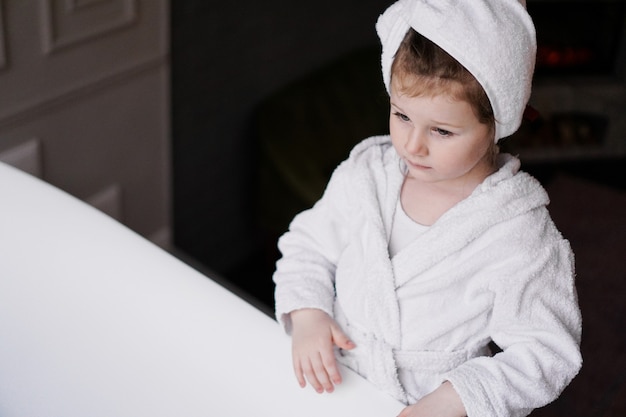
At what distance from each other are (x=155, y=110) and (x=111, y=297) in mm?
891

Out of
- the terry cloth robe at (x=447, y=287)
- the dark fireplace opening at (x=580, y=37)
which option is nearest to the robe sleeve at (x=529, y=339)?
the terry cloth robe at (x=447, y=287)

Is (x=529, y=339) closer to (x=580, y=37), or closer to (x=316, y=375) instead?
(x=316, y=375)

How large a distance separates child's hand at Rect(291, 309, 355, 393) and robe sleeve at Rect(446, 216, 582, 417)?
5.3 inches

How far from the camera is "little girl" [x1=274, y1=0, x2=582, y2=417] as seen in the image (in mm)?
777

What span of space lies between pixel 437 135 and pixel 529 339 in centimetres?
22

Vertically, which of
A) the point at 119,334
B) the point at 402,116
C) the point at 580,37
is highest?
the point at 402,116

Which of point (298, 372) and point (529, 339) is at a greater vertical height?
point (529, 339)

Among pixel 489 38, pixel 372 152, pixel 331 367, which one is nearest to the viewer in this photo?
pixel 489 38

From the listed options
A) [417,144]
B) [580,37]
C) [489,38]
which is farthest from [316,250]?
[580,37]

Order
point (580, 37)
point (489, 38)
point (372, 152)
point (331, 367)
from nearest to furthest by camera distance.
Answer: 1. point (489, 38)
2. point (331, 367)
3. point (372, 152)
4. point (580, 37)

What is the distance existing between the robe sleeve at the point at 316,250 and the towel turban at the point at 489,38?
23cm

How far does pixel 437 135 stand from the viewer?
2.64 ft

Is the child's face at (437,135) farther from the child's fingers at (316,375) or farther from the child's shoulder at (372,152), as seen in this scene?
the child's fingers at (316,375)

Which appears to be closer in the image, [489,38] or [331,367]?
[489,38]
